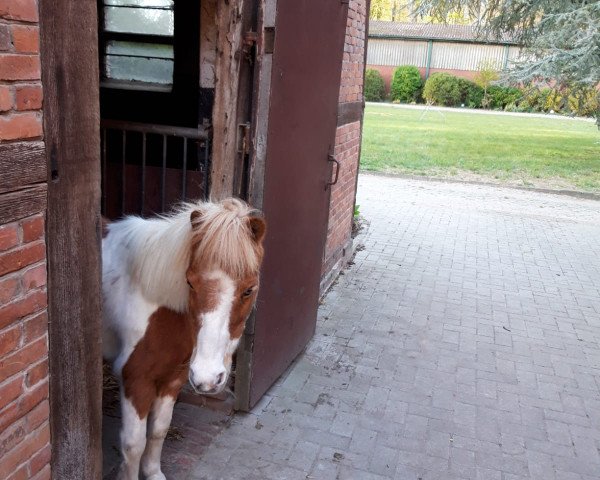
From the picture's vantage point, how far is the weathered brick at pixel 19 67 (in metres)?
1.72

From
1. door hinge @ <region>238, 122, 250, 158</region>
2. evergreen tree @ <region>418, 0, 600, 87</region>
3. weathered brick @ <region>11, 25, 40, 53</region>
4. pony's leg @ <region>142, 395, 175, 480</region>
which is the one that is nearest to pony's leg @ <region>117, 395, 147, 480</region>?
pony's leg @ <region>142, 395, 175, 480</region>

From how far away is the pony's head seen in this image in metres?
2.39

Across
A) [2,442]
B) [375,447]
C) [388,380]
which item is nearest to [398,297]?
[388,380]

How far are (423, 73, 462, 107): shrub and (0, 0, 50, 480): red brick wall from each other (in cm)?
3592

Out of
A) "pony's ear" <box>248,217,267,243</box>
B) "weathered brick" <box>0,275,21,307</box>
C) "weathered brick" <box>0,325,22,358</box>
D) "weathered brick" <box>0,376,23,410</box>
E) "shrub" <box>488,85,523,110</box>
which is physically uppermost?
"shrub" <box>488,85,523,110</box>

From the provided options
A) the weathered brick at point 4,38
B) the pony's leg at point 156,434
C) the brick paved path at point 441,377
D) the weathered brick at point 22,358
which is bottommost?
the brick paved path at point 441,377

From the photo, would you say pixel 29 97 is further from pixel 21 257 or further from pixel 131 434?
pixel 131 434

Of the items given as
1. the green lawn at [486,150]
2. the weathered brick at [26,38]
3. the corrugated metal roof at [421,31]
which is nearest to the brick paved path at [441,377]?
the weathered brick at [26,38]

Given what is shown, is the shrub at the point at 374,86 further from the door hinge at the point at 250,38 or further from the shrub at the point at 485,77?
the door hinge at the point at 250,38

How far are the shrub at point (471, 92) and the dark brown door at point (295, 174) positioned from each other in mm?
33457

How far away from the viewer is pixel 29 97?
1.83 m

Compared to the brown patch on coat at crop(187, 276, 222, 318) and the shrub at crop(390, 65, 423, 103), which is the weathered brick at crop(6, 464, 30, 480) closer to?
the brown patch on coat at crop(187, 276, 222, 318)

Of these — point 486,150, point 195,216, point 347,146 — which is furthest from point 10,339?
point 486,150

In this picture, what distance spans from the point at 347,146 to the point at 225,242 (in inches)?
166
